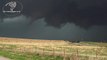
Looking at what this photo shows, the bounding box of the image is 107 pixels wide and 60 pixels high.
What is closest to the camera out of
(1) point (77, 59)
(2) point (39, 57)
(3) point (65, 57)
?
(1) point (77, 59)

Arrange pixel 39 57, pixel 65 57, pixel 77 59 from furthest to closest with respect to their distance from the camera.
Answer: pixel 39 57 → pixel 65 57 → pixel 77 59

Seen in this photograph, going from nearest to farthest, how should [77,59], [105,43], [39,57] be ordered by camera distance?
[77,59] < [39,57] < [105,43]

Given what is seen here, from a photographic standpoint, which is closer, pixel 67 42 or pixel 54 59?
pixel 54 59

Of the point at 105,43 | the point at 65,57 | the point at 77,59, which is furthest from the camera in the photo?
the point at 105,43

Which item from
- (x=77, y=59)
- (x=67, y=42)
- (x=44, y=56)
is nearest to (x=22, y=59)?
(x=44, y=56)

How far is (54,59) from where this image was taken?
2421 inches

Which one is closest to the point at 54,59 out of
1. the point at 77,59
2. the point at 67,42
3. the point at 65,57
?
the point at 65,57

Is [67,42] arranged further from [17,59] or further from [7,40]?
[17,59]

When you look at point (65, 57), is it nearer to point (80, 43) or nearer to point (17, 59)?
point (17, 59)

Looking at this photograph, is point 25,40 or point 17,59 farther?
point 25,40

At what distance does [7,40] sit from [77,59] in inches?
3645

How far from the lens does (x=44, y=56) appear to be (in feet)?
214

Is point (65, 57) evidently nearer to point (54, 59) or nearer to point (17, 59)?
point (54, 59)

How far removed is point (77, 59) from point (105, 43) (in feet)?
286
